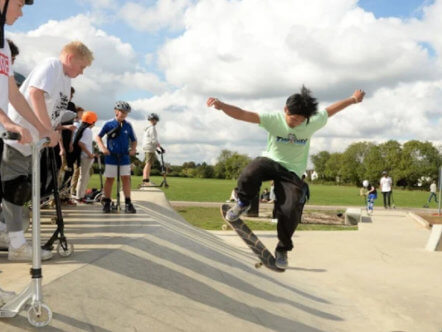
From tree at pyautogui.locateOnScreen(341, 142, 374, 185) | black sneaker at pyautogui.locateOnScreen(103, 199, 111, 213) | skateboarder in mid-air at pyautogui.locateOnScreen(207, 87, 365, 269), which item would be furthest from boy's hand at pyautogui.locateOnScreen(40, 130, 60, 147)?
tree at pyautogui.locateOnScreen(341, 142, 374, 185)

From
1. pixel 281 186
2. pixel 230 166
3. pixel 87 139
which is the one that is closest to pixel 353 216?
pixel 87 139

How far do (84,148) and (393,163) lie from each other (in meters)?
108

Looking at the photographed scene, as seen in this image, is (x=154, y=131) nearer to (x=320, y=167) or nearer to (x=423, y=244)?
(x=423, y=244)

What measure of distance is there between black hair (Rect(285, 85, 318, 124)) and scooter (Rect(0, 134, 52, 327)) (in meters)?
2.62

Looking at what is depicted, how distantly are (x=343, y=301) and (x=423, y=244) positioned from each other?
666cm

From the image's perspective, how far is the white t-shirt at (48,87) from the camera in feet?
12.5

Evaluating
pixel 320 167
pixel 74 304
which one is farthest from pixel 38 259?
pixel 320 167

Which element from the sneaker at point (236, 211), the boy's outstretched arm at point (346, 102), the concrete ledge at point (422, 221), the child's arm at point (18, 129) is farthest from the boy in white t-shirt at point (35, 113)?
the concrete ledge at point (422, 221)

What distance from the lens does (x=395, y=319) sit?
546cm

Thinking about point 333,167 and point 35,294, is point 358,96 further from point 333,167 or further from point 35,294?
point 333,167

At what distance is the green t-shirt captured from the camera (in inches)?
180

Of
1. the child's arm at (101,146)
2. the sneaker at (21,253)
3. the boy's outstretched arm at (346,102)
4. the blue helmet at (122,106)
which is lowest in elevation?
the sneaker at (21,253)

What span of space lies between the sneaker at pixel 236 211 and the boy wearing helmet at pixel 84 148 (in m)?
3.84

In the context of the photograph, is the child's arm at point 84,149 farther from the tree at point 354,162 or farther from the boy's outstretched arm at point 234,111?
the tree at point 354,162
